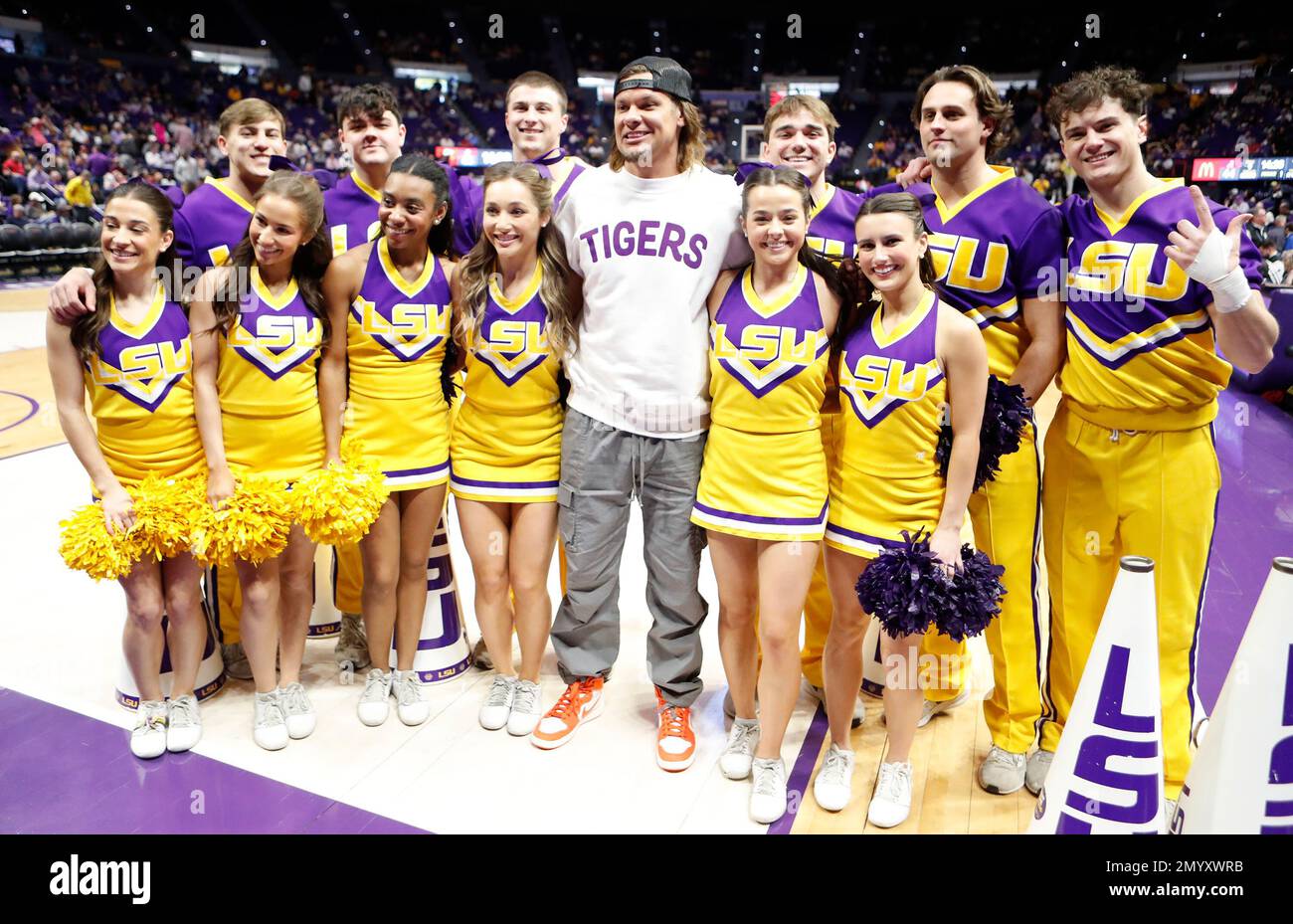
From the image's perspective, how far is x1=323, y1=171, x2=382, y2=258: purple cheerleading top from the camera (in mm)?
2920

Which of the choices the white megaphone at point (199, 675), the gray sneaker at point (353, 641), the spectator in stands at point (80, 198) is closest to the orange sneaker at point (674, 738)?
the gray sneaker at point (353, 641)

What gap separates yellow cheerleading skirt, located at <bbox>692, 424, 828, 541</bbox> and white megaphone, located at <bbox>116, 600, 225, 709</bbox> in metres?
1.72

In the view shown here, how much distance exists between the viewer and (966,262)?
2326 millimetres

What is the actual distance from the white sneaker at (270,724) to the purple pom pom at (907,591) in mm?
1766

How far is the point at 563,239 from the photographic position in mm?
2574

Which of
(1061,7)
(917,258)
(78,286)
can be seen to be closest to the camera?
(917,258)

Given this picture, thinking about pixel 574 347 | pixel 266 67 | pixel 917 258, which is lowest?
pixel 574 347

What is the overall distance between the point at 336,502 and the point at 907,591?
59.9 inches

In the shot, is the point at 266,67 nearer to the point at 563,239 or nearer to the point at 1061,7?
the point at 1061,7

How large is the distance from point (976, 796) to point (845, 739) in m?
0.38

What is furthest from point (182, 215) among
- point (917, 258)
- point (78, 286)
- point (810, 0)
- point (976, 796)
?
point (810, 0)

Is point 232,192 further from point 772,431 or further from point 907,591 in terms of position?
point 907,591

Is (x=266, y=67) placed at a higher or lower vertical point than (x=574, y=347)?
higher

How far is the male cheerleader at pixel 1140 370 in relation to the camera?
7.09 feet
